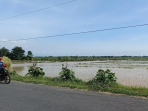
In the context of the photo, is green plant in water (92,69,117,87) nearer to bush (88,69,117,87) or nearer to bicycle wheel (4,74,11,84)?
bush (88,69,117,87)

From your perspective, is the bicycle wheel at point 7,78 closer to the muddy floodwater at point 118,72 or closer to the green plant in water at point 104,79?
the green plant in water at point 104,79

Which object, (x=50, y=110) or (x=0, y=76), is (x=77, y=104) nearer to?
(x=50, y=110)

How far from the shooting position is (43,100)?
4.51 meters

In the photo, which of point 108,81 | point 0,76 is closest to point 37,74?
point 0,76

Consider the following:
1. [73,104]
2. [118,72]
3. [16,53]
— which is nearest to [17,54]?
[16,53]

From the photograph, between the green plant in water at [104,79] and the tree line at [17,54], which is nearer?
the green plant in water at [104,79]

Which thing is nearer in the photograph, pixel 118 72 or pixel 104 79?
pixel 104 79

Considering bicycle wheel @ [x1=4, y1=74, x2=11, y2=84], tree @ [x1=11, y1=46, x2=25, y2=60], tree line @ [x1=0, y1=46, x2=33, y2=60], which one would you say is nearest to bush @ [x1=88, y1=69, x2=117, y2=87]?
bicycle wheel @ [x1=4, y1=74, x2=11, y2=84]

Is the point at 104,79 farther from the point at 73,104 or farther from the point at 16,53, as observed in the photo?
the point at 16,53

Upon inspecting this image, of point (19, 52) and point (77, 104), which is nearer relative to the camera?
point (77, 104)

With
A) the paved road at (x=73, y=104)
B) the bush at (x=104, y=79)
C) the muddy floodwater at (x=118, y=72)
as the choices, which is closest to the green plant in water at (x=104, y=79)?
the bush at (x=104, y=79)

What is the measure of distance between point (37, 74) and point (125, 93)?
7.00 metres

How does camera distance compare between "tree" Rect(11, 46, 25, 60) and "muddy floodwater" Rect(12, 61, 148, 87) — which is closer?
"muddy floodwater" Rect(12, 61, 148, 87)

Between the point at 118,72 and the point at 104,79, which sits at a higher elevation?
the point at 104,79
